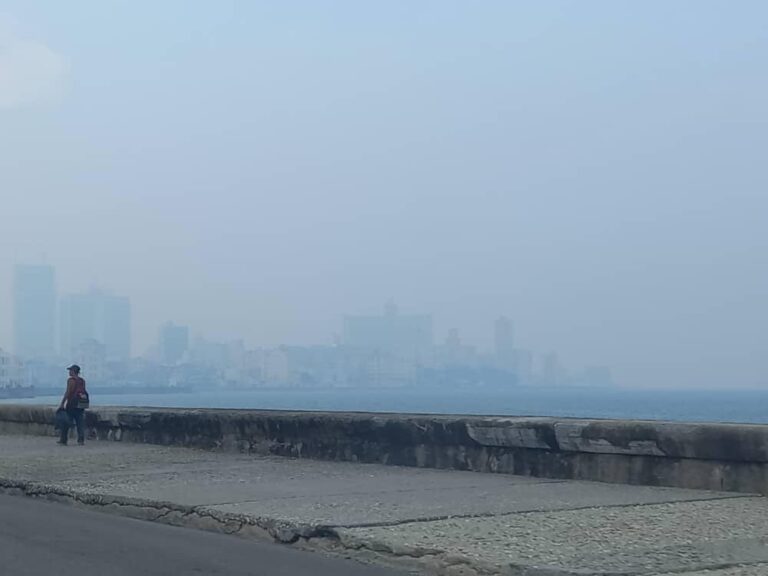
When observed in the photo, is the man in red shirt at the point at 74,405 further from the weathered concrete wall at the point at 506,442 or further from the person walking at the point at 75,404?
the weathered concrete wall at the point at 506,442

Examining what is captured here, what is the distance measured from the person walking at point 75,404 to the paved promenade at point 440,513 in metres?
3.66

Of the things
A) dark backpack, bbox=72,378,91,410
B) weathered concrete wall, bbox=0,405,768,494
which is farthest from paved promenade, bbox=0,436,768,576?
dark backpack, bbox=72,378,91,410

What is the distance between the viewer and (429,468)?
1492 cm

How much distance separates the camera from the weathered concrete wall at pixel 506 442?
11922 millimetres

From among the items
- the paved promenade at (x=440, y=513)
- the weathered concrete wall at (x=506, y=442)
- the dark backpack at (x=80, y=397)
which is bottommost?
the paved promenade at (x=440, y=513)

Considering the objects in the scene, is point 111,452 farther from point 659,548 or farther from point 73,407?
point 659,548

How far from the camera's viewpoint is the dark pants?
19.9 m

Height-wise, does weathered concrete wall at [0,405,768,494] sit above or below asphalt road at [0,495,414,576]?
above

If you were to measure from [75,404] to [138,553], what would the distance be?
10.8 meters

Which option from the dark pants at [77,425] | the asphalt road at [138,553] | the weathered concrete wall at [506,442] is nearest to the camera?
the asphalt road at [138,553]

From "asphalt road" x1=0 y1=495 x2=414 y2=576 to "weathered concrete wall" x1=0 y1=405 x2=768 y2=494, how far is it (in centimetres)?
438

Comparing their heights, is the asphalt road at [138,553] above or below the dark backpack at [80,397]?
below

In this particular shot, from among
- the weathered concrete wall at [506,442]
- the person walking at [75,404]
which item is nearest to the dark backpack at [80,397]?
the person walking at [75,404]

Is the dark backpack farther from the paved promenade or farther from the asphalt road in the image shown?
the asphalt road
